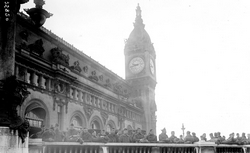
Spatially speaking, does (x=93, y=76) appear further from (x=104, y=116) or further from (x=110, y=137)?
(x=110, y=137)

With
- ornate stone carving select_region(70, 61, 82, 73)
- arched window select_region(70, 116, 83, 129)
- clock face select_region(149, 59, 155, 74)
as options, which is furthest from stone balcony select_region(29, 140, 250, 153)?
clock face select_region(149, 59, 155, 74)

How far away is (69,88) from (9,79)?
25608 mm

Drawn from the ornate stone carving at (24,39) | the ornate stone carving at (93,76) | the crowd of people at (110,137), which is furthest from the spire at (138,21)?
the crowd of people at (110,137)

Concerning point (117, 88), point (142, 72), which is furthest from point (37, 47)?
point (142, 72)

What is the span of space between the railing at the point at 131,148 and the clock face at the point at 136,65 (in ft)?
137

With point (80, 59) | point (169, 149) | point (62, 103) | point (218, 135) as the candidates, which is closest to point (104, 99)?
point (80, 59)

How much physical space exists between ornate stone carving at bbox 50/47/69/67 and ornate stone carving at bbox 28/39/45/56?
1.65 meters

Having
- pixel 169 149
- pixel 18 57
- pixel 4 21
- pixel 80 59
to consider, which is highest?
pixel 80 59

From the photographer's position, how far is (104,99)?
44.6 meters

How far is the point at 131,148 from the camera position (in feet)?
50.3

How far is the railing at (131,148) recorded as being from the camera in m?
11.8

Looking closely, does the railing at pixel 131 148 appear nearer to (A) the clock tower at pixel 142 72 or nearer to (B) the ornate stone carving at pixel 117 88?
(B) the ornate stone carving at pixel 117 88

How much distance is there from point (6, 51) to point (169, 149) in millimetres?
10501

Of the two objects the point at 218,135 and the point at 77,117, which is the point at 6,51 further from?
the point at 77,117
